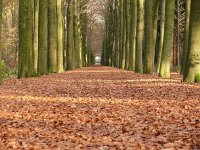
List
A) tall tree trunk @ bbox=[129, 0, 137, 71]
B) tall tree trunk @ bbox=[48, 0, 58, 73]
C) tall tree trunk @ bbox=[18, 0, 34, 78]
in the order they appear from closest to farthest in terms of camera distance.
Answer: tall tree trunk @ bbox=[18, 0, 34, 78] → tall tree trunk @ bbox=[48, 0, 58, 73] → tall tree trunk @ bbox=[129, 0, 137, 71]

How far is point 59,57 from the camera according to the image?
30.7 metres

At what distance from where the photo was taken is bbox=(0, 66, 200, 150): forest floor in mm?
6312

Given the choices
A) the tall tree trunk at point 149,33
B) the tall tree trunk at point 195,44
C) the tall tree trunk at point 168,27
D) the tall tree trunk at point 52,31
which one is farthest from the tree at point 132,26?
the tall tree trunk at point 195,44

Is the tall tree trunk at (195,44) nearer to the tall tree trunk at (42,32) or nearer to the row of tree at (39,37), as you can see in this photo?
the row of tree at (39,37)

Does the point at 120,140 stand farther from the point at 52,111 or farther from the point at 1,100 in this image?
the point at 1,100

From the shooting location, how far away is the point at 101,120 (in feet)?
27.7

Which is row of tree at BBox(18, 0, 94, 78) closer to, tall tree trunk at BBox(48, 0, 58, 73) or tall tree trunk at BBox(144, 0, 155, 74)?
tall tree trunk at BBox(48, 0, 58, 73)

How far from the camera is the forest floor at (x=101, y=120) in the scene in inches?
249

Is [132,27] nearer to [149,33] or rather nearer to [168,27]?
[149,33]

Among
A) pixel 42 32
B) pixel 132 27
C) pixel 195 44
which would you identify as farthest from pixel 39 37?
pixel 195 44

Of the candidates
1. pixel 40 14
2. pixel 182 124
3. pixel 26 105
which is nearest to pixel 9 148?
pixel 182 124

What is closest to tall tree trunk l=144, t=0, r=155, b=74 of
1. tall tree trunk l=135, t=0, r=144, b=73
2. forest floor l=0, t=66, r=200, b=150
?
tall tree trunk l=135, t=0, r=144, b=73

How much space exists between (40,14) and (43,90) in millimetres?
10143

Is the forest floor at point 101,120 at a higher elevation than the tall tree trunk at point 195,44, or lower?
lower
